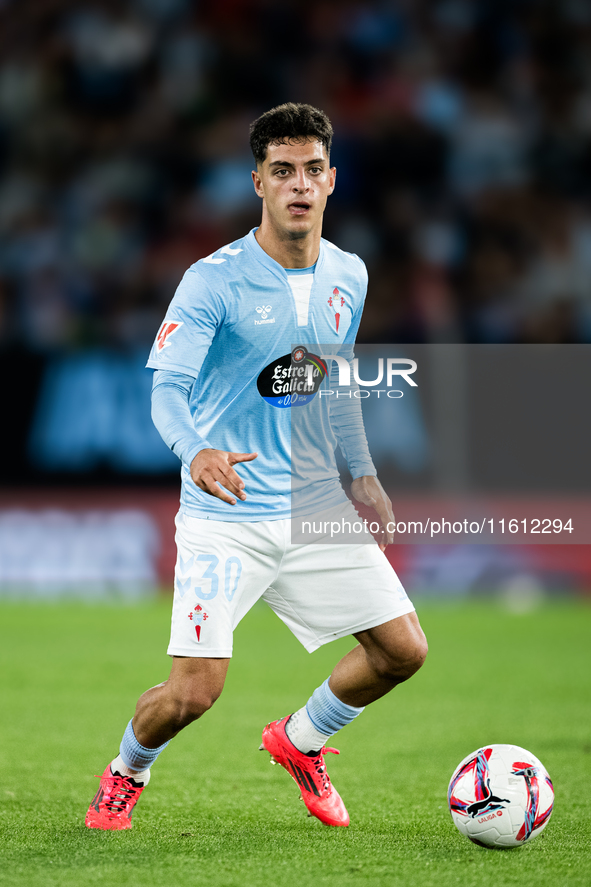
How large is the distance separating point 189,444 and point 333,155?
8790 millimetres

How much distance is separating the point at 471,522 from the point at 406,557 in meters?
1.30

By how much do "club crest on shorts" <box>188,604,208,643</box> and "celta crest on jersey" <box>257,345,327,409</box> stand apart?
738mm

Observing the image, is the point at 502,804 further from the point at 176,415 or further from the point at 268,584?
the point at 176,415

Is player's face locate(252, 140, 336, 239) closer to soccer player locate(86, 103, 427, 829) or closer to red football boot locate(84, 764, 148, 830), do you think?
soccer player locate(86, 103, 427, 829)

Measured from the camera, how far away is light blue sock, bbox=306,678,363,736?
399 cm

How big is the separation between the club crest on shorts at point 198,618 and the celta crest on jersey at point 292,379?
2.42 ft

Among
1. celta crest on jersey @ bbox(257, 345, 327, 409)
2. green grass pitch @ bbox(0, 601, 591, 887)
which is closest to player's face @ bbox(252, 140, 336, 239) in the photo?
celta crest on jersey @ bbox(257, 345, 327, 409)

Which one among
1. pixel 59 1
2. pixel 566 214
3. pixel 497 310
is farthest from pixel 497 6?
pixel 59 1

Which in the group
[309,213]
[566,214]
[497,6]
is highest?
[497,6]

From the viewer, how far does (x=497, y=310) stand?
11.1 meters

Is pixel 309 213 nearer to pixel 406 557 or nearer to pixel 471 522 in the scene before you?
pixel 471 522

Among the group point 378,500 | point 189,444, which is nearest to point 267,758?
point 378,500

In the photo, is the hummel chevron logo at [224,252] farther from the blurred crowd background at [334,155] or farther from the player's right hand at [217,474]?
the blurred crowd background at [334,155]

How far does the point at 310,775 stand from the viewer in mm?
4012
